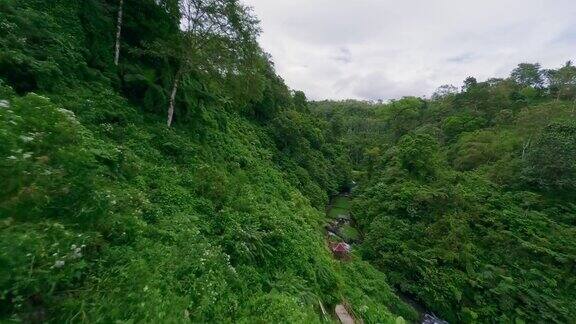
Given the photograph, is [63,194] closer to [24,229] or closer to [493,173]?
[24,229]

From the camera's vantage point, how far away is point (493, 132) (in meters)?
40.3

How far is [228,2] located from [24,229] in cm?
1194

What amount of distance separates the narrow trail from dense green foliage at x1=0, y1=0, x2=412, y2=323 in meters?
0.90

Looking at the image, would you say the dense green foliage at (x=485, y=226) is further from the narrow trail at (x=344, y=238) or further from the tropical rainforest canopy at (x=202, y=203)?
the narrow trail at (x=344, y=238)

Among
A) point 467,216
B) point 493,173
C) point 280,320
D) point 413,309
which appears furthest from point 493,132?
point 280,320

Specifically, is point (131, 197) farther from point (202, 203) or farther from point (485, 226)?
point (485, 226)

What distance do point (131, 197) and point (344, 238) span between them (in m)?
21.3

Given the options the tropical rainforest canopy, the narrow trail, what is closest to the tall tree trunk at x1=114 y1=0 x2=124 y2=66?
the tropical rainforest canopy

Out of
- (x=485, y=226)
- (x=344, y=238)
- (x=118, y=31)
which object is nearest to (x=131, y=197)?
(x=118, y=31)

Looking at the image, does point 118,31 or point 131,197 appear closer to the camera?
→ point 131,197

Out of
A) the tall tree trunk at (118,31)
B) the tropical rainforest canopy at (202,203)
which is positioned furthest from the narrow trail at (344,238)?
the tall tree trunk at (118,31)

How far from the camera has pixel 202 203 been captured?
398 inches

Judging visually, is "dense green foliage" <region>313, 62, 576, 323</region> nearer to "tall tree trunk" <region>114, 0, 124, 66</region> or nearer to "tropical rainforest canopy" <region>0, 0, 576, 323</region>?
"tropical rainforest canopy" <region>0, 0, 576, 323</region>

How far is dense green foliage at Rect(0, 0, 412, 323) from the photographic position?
13.5ft
